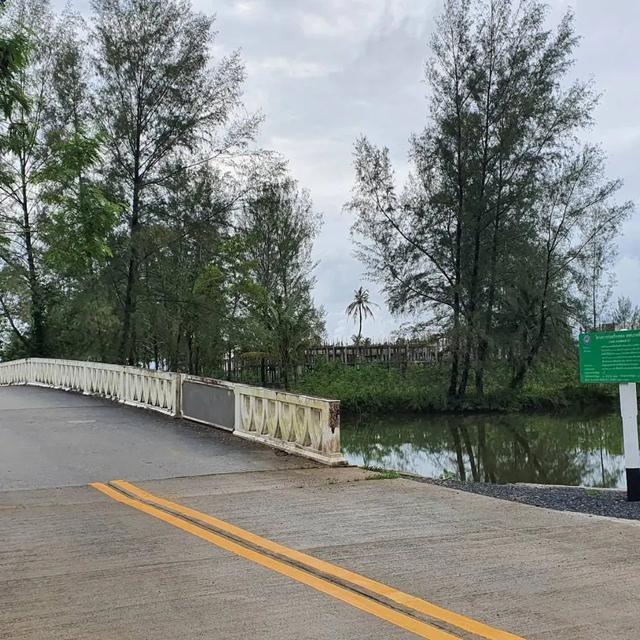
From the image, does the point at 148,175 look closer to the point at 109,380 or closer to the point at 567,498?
the point at 109,380

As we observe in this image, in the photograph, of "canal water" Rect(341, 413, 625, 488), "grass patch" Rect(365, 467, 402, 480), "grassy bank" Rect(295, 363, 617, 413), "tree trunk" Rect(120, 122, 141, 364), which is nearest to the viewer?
"grass patch" Rect(365, 467, 402, 480)

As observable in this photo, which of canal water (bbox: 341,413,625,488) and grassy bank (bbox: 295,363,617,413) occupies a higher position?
grassy bank (bbox: 295,363,617,413)

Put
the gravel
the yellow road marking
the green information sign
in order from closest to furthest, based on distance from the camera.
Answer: the yellow road marking, the gravel, the green information sign

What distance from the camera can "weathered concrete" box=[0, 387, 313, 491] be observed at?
9.95 meters

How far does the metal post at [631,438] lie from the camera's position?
9.03 m

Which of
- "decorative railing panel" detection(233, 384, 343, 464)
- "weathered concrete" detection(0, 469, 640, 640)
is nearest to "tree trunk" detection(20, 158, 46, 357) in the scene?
"decorative railing panel" detection(233, 384, 343, 464)

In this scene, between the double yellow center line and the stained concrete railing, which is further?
the stained concrete railing

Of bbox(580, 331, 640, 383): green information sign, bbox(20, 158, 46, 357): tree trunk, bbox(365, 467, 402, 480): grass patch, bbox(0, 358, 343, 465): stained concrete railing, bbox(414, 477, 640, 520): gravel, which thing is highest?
bbox(20, 158, 46, 357): tree trunk

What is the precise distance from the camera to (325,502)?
8.12 metres

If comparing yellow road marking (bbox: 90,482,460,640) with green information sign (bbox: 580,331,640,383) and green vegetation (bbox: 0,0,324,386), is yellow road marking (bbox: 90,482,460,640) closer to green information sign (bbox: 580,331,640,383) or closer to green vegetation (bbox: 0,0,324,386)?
green information sign (bbox: 580,331,640,383)

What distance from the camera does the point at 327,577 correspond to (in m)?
5.42

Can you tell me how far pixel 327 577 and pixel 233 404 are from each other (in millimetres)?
7917

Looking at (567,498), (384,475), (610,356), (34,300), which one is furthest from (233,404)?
(34,300)

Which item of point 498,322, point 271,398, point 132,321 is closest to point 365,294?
point 498,322
